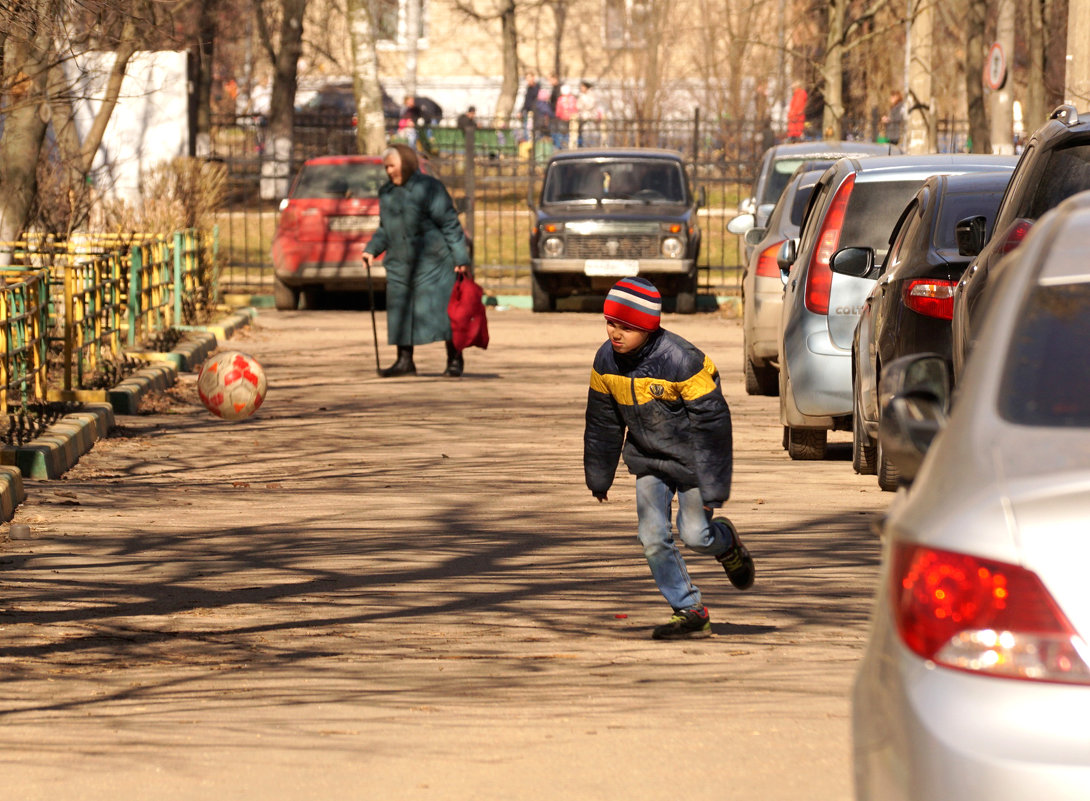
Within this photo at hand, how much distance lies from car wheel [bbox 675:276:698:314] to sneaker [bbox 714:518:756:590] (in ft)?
57.6

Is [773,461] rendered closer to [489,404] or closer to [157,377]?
[489,404]

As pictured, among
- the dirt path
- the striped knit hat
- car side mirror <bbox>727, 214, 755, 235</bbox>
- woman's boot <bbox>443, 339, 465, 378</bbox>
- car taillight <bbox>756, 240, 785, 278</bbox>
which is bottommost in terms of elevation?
the dirt path

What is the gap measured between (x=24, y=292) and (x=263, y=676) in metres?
6.52

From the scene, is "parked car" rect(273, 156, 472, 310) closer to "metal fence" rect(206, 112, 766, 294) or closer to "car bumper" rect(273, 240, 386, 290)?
"car bumper" rect(273, 240, 386, 290)

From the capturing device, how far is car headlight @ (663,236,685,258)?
942 inches

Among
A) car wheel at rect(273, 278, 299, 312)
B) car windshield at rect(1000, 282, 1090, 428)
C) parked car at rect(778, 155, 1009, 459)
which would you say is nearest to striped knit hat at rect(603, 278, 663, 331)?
car windshield at rect(1000, 282, 1090, 428)

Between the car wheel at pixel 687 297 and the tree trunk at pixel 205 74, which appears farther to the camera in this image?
the tree trunk at pixel 205 74

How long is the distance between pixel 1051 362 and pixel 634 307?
307cm

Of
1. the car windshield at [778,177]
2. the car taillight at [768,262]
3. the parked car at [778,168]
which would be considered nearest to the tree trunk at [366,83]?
the parked car at [778,168]

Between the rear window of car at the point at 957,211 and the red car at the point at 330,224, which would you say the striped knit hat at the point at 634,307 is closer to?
the rear window of car at the point at 957,211

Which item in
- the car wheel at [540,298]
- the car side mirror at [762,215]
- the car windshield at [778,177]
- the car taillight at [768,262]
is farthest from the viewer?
the car wheel at [540,298]

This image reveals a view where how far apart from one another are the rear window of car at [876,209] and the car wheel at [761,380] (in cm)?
392

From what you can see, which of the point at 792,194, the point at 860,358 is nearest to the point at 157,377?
the point at 792,194

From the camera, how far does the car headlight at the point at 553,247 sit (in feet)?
78.8
